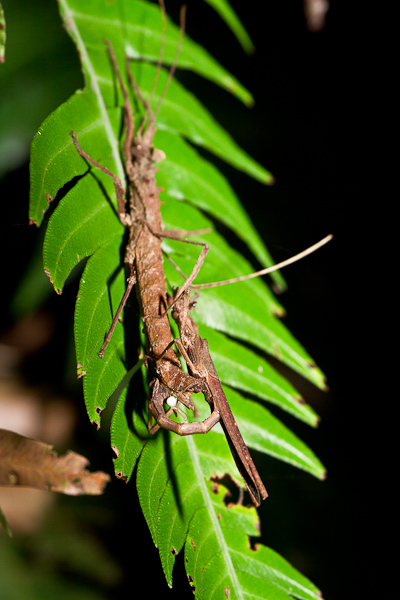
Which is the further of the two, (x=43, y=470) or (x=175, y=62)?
(x=175, y=62)

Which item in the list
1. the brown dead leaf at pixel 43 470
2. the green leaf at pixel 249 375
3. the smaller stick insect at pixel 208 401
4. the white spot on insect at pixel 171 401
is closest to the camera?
the brown dead leaf at pixel 43 470

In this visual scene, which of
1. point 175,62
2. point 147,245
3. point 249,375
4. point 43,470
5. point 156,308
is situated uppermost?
point 175,62

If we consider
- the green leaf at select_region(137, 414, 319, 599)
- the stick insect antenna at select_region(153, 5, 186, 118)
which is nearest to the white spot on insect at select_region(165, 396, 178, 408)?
the green leaf at select_region(137, 414, 319, 599)

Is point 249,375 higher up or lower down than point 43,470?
lower down

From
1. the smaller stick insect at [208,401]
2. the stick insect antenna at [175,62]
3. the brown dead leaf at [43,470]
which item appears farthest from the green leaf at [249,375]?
the stick insect antenna at [175,62]

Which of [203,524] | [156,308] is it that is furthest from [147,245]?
[203,524]

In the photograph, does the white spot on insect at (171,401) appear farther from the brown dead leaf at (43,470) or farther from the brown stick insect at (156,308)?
the brown dead leaf at (43,470)

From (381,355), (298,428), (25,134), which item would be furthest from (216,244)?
(381,355)

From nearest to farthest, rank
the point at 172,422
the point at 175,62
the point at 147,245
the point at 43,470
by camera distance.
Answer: the point at 43,470 → the point at 172,422 → the point at 147,245 → the point at 175,62

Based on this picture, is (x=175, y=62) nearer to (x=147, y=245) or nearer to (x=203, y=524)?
(x=147, y=245)
